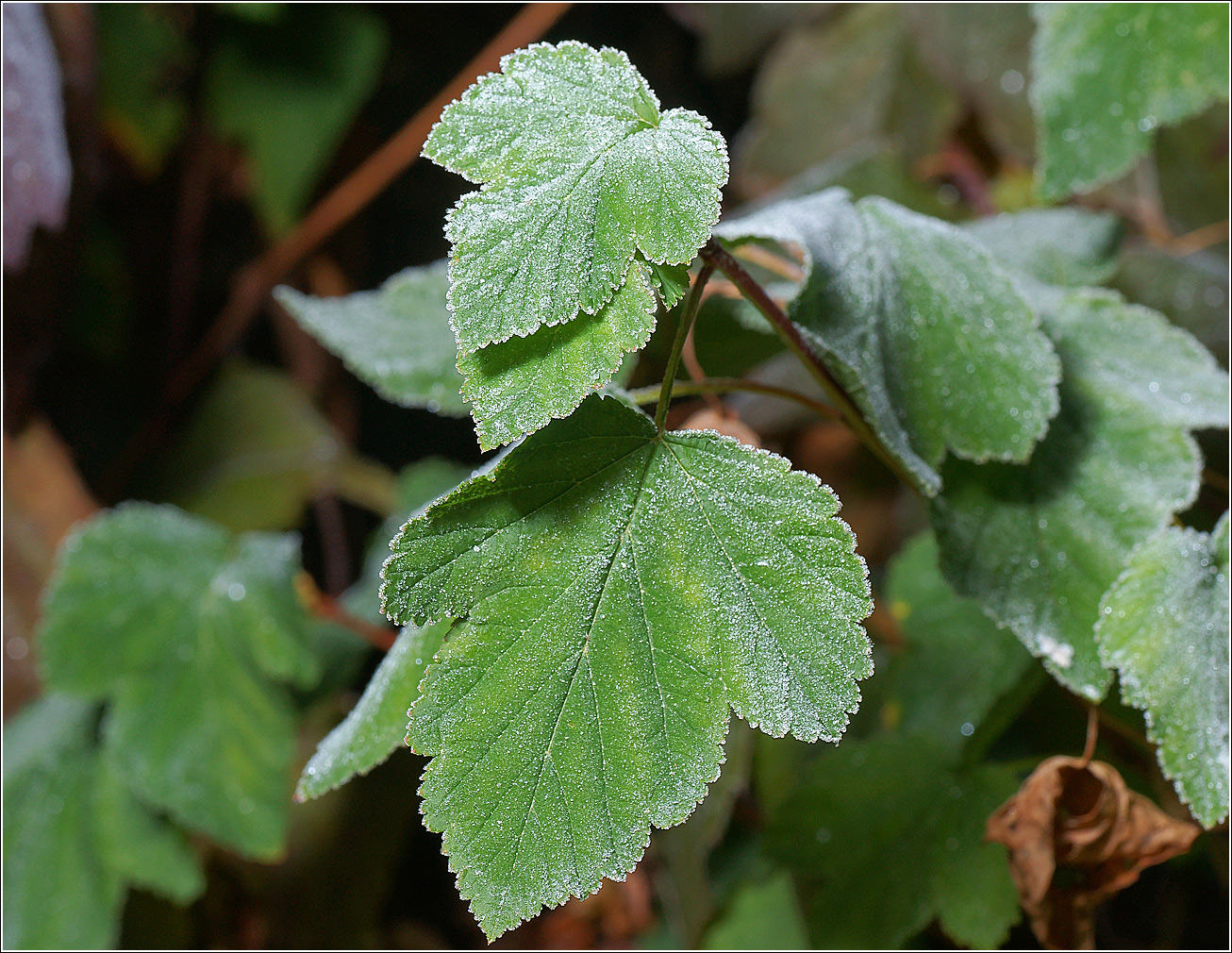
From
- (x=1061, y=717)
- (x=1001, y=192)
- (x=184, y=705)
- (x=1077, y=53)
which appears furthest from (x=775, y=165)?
(x=184, y=705)

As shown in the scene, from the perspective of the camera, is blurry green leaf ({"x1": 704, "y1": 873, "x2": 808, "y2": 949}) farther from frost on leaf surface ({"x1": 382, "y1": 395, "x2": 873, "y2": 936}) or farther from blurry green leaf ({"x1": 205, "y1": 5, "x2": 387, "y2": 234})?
blurry green leaf ({"x1": 205, "y1": 5, "x2": 387, "y2": 234})

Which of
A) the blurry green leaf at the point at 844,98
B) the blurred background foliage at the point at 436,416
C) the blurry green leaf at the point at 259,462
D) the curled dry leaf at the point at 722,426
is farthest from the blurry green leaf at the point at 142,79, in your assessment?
the curled dry leaf at the point at 722,426

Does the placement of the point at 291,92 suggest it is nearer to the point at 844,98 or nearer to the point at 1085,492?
the point at 844,98

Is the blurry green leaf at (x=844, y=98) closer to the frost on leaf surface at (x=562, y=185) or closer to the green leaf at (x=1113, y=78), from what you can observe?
the green leaf at (x=1113, y=78)

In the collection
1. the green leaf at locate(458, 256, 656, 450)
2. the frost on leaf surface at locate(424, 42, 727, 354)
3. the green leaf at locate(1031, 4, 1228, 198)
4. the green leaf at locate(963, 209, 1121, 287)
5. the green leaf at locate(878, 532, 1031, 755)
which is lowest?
the green leaf at locate(878, 532, 1031, 755)

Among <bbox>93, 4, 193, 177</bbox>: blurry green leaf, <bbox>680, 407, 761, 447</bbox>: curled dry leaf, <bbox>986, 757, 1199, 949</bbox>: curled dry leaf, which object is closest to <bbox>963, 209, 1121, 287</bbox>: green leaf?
<bbox>680, 407, 761, 447</bbox>: curled dry leaf

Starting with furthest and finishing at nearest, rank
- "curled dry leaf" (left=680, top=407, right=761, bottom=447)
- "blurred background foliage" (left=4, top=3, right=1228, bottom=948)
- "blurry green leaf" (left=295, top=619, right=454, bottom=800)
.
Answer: "blurred background foliage" (left=4, top=3, right=1228, bottom=948), "curled dry leaf" (left=680, top=407, right=761, bottom=447), "blurry green leaf" (left=295, top=619, right=454, bottom=800)

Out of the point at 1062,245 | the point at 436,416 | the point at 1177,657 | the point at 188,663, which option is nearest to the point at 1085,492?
the point at 1177,657
